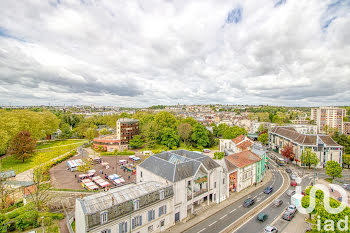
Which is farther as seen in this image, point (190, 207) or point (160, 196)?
point (190, 207)

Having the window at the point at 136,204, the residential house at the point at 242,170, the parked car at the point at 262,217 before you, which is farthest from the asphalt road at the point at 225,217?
the window at the point at 136,204

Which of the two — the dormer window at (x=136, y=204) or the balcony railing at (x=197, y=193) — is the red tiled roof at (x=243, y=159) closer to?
the balcony railing at (x=197, y=193)

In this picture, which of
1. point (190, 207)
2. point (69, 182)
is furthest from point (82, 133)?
point (190, 207)

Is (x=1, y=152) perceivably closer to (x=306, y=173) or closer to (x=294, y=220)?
(x=294, y=220)

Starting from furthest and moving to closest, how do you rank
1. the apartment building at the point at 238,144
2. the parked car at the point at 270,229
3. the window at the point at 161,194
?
the apartment building at the point at 238,144 < the window at the point at 161,194 < the parked car at the point at 270,229

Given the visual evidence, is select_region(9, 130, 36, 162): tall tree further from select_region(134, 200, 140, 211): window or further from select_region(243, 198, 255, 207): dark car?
select_region(243, 198, 255, 207): dark car

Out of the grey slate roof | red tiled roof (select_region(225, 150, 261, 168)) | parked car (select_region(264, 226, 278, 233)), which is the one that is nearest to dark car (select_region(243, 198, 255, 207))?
parked car (select_region(264, 226, 278, 233))

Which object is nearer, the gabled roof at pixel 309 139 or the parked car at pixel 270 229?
the parked car at pixel 270 229

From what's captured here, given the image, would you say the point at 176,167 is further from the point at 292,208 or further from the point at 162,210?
the point at 292,208
